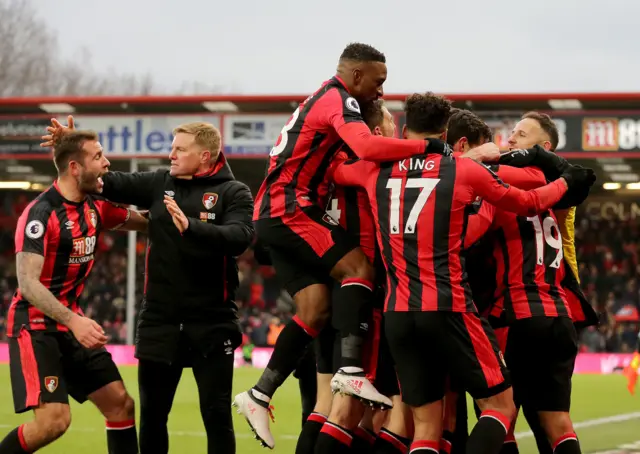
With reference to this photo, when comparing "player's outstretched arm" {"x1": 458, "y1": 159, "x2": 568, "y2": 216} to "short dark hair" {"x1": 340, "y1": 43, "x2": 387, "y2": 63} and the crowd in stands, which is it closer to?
"short dark hair" {"x1": 340, "y1": 43, "x2": 387, "y2": 63}

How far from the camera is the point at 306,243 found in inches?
231

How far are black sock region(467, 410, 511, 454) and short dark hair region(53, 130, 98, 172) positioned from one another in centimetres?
279

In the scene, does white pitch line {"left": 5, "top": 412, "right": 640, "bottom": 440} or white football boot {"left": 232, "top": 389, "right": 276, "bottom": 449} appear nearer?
white football boot {"left": 232, "top": 389, "right": 276, "bottom": 449}

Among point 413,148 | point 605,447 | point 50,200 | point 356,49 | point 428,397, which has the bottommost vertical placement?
point 605,447

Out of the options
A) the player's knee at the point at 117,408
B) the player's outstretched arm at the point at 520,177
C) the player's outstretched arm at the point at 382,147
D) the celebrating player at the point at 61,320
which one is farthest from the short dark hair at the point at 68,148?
the player's outstretched arm at the point at 520,177

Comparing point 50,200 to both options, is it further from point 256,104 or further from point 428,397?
point 256,104

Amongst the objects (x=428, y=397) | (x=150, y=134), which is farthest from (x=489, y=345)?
(x=150, y=134)

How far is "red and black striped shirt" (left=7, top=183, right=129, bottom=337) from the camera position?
6086 millimetres

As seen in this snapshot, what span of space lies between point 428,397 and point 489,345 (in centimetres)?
40

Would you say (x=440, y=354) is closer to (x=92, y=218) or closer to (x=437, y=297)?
(x=437, y=297)

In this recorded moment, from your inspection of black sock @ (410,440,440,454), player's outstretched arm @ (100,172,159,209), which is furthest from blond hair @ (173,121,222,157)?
black sock @ (410,440,440,454)

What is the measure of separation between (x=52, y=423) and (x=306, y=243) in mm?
1714

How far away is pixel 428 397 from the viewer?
5371 millimetres

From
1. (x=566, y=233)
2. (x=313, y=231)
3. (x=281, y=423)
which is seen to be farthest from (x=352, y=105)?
(x=281, y=423)
